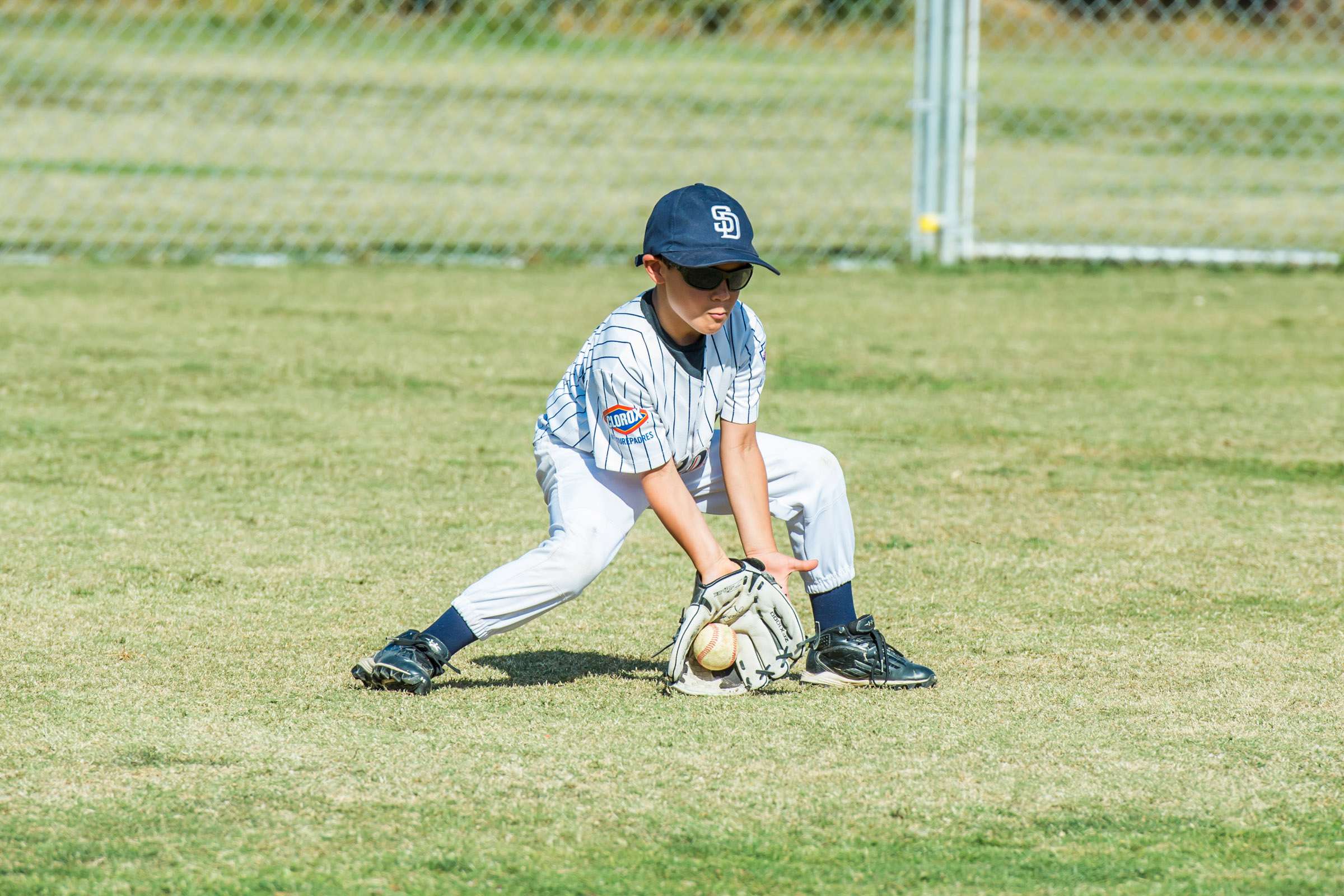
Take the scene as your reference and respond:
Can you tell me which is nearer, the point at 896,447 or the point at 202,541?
the point at 202,541

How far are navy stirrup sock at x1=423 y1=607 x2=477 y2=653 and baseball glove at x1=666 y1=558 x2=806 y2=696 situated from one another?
44 centimetres

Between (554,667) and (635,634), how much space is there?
0.34 meters

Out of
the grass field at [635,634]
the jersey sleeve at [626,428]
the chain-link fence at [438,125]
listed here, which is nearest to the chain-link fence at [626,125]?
the chain-link fence at [438,125]

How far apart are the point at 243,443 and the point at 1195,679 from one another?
361 centimetres

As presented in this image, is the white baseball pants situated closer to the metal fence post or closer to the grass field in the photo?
the grass field

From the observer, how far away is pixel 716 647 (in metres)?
3.77

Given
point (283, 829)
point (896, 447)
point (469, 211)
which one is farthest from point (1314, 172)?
point (283, 829)

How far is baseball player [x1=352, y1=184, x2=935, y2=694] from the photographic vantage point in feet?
12.4

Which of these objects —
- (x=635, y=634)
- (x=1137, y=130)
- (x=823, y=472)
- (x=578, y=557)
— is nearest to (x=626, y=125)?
(x=1137, y=130)

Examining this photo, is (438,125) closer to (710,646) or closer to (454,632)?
(454,632)

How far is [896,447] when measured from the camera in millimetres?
6516

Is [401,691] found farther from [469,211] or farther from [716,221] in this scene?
[469,211]

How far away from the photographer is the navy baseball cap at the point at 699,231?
12.2 feet

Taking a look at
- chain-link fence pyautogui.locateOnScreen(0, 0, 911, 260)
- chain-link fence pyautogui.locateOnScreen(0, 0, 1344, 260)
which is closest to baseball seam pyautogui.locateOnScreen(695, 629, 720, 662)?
chain-link fence pyautogui.locateOnScreen(0, 0, 1344, 260)
